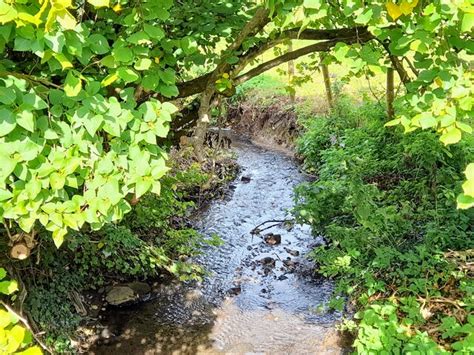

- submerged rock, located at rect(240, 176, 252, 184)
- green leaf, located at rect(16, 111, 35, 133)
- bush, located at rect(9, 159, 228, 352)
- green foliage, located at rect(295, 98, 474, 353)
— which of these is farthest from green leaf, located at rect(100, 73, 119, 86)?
submerged rock, located at rect(240, 176, 252, 184)

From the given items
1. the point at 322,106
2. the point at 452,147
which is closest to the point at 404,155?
the point at 452,147

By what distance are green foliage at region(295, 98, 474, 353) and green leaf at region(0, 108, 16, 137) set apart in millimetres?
3117

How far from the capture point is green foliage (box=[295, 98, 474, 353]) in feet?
12.4

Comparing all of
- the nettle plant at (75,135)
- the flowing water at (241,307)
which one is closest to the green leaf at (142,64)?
the nettle plant at (75,135)

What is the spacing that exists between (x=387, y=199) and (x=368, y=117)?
9.84 feet

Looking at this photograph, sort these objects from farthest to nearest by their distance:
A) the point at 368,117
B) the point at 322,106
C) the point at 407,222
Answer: the point at 322,106, the point at 368,117, the point at 407,222

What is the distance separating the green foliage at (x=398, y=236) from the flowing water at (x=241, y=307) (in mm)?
556

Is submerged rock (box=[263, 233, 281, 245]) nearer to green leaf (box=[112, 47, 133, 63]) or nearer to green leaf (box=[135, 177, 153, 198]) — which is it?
green leaf (box=[135, 177, 153, 198])

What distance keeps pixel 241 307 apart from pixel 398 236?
81.5 inches

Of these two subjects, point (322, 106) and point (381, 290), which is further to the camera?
point (322, 106)

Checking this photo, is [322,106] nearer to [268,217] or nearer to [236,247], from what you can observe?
[268,217]

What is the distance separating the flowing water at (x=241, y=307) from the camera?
15.8 ft

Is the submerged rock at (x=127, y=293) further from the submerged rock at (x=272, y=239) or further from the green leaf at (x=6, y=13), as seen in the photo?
the green leaf at (x=6, y=13)

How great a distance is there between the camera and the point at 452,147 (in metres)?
5.98
